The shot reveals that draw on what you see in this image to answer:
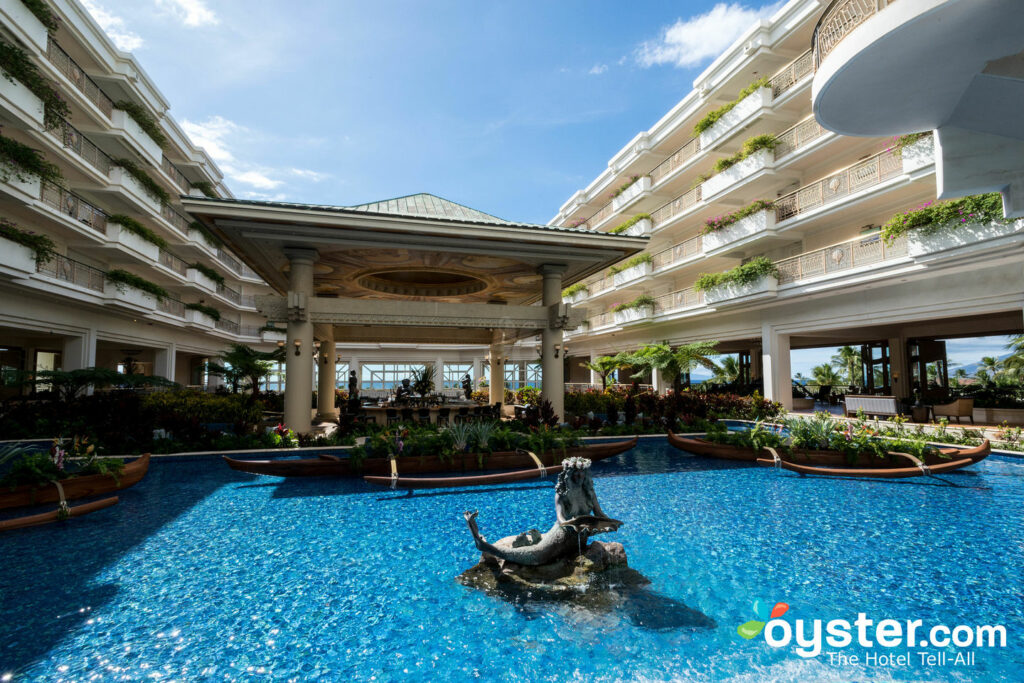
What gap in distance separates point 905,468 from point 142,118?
34664 mm

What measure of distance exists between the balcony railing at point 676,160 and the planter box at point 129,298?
29.5 m

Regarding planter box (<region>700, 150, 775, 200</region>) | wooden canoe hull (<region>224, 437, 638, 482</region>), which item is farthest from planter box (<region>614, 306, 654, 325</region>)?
wooden canoe hull (<region>224, 437, 638, 482</region>)

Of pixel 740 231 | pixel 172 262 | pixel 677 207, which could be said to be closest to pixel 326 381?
pixel 172 262

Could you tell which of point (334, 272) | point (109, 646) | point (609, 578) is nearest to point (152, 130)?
point (334, 272)

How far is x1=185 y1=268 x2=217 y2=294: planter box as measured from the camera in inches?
1163

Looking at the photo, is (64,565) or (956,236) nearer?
(64,565)

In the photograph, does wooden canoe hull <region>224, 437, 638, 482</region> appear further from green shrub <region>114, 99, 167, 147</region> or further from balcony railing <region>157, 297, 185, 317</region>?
green shrub <region>114, 99, 167, 147</region>

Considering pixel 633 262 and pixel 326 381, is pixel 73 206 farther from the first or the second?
pixel 633 262

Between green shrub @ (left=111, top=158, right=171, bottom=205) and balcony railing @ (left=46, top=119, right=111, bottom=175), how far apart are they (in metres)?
0.55

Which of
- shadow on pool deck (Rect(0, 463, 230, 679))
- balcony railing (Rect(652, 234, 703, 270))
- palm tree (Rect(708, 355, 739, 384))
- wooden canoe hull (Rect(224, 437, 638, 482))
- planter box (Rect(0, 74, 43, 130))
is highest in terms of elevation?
planter box (Rect(0, 74, 43, 130))

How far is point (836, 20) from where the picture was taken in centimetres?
802

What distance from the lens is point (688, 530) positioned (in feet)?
23.7

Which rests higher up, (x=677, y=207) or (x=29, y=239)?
(x=677, y=207)

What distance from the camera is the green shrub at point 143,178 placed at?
74.1 ft
